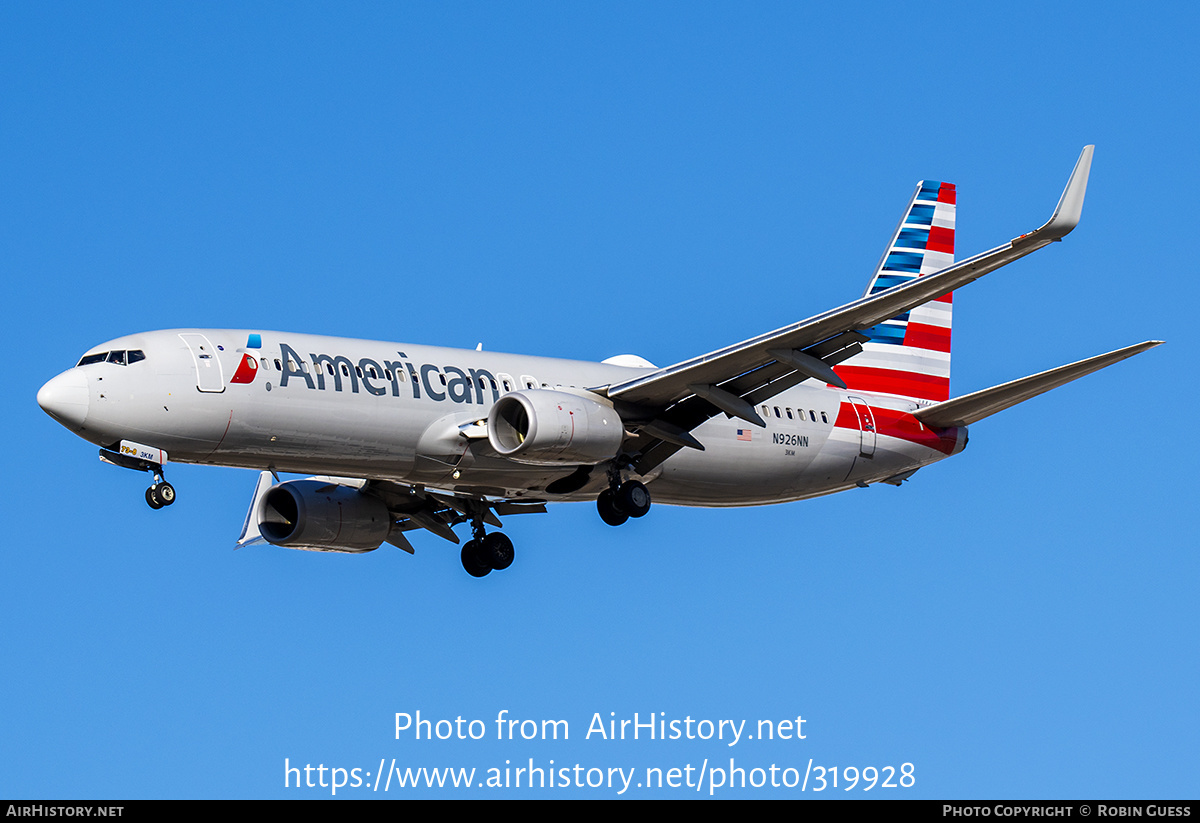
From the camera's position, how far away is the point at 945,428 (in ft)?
142

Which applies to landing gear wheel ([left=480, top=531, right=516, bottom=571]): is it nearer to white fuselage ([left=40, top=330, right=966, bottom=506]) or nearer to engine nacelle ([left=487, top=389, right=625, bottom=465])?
white fuselage ([left=40, top=330, right=966, bottom=506])

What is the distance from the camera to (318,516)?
40188 millimetres

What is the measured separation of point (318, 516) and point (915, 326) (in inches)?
707

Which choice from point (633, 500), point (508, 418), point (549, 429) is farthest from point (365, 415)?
point (633, 500)

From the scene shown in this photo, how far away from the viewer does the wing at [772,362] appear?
1218 inches

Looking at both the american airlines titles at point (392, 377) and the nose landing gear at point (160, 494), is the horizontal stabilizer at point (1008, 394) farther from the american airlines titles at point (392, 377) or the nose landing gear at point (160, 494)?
the nose landing gear at point (160, 494)

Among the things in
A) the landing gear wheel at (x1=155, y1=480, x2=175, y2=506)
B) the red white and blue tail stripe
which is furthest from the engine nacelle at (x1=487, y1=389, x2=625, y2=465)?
the red white and blue tail stripe

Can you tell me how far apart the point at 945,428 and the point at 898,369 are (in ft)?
9.06

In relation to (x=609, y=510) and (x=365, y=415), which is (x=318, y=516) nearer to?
(x=365, y=415)

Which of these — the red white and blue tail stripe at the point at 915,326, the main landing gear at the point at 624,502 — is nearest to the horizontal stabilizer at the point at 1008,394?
the red white and blue tail stripe at the point at 915,326

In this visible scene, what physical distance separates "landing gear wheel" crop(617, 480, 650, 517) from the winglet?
11120 millimetres

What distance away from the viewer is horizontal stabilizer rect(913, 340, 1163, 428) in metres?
34.1

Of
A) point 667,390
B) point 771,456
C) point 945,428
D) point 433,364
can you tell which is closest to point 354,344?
point 433,364
